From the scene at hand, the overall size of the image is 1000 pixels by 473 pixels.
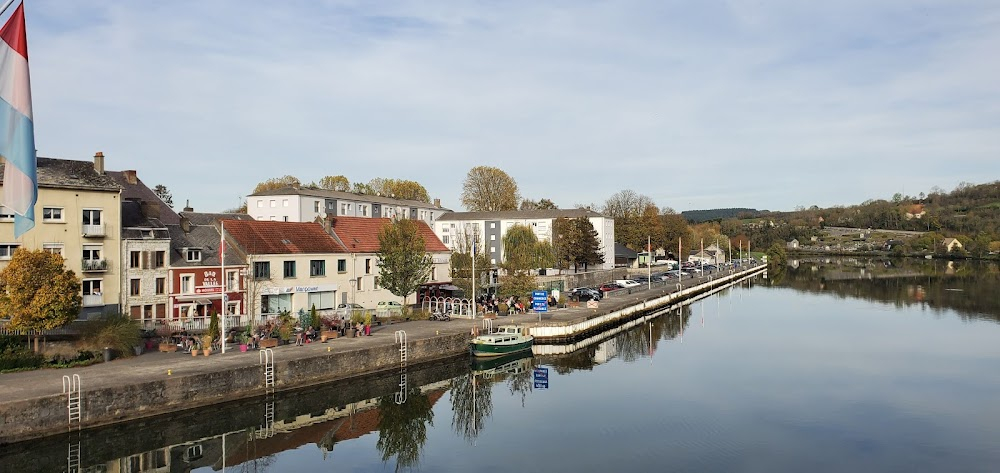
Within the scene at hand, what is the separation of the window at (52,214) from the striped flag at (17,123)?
32.5 metres

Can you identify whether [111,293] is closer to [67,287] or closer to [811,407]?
[67,287]

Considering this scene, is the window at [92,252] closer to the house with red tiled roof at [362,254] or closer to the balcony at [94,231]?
the balcony at [94,231]

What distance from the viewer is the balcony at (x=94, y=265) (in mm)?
42500

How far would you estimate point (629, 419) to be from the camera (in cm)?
3344

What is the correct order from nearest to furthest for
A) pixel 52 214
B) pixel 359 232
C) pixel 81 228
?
pixel 52 214, pixel 81 228, pixel 359 232

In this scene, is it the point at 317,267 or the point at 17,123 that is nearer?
the point at 17,123

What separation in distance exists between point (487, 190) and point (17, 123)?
129m

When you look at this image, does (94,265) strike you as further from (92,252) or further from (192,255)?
(192,255)

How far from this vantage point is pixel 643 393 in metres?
A: 39.1

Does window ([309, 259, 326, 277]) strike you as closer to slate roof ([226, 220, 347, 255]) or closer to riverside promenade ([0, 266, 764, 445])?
slate roof ([226, 220, 347, 255])

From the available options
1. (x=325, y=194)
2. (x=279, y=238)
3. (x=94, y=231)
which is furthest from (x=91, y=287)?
(x=325, y=194)

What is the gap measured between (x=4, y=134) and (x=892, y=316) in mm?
80597

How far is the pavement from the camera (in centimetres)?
2912

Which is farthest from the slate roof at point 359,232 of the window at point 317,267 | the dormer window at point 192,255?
the dormer window at point 192,255
